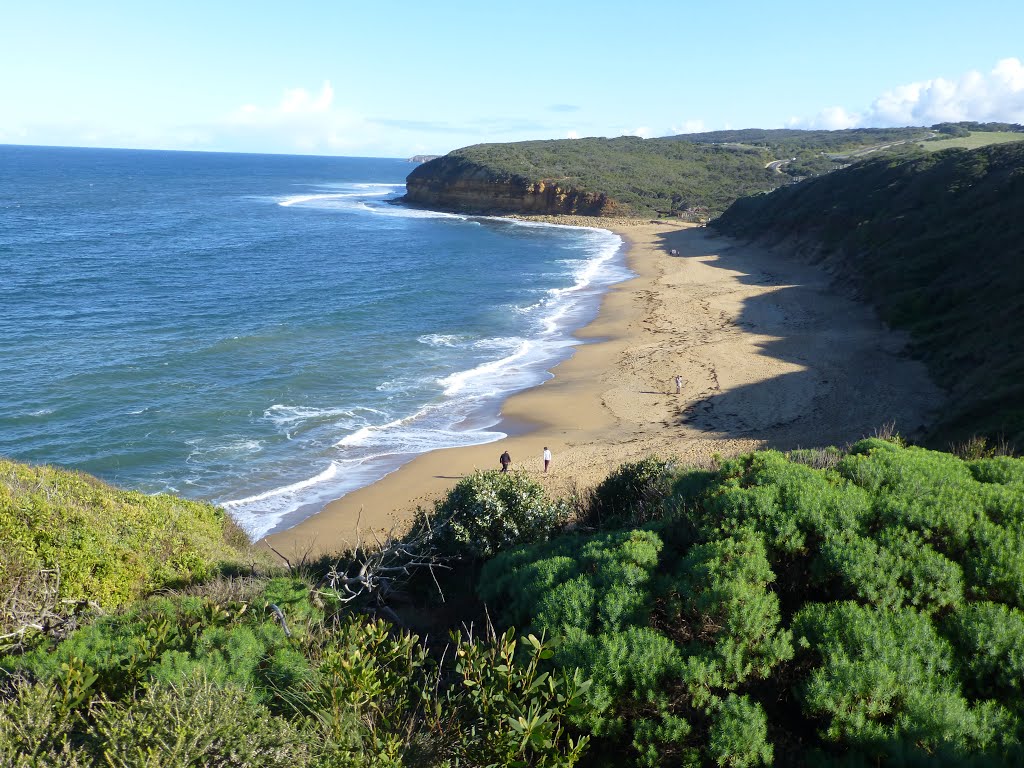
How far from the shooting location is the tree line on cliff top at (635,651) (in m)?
4.00

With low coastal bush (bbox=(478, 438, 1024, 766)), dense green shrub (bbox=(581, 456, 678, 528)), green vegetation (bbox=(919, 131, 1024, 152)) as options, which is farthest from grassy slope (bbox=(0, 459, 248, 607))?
green vegetation (bbox=(919, 131, 1024, 152))

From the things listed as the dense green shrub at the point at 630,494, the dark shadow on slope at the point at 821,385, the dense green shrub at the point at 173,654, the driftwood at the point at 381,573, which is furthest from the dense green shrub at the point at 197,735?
the dark shadow on slope at the point at 821,385

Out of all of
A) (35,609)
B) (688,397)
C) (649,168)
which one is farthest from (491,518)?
(649,168)

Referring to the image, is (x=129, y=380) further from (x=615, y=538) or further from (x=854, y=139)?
(x=854, y=139)

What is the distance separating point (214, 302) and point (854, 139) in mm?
142019

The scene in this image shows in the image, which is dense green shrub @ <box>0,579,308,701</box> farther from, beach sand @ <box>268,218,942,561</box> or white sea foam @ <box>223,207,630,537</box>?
white sea foam @ <box>223,207,630,537</box>

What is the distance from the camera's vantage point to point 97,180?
372 ft

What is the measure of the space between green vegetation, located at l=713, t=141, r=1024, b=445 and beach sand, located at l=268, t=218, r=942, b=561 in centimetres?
145

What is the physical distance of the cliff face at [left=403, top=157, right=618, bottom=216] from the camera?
270 ft

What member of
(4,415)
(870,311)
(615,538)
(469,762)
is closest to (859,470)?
(615,538)

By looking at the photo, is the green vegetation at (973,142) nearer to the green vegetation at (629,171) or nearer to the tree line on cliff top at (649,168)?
the tree line on cliff top at (649,168)

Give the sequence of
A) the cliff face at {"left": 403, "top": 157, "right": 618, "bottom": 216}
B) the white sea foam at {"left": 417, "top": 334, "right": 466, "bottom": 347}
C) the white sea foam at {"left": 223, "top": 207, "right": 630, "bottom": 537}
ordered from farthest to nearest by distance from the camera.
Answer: the cliff face at {"left": 403, "top": 157, "right": 618, "bottom": 216} < the white sea foam at {"left": 417, "top": 334, "right": 466, "bottom": 347} < the white sea foam at {"left": 223, "top": 207, "right": 630, "bottom": 537}

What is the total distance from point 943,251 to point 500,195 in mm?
59937

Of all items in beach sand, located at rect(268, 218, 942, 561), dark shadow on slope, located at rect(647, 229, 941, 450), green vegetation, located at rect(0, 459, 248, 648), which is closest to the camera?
green vegetation, located at rect(0, 459, 248, 648)
